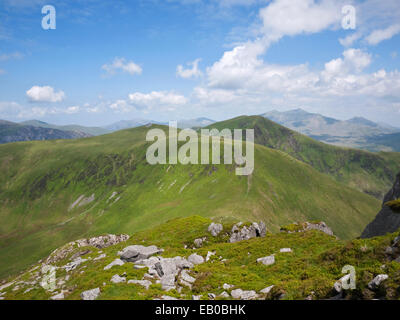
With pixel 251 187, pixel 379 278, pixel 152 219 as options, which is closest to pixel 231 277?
pixel 379 278

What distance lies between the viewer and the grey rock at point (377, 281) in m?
12.8

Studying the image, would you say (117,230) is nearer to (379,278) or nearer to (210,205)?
(210,205)

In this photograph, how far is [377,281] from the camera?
12844 millimetres

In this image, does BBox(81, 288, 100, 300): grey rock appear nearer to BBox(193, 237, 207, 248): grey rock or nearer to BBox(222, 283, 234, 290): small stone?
BBox(222, 283, 234, 290): small stone

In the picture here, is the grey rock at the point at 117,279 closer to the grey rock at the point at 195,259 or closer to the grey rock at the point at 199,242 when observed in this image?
the grey rock at the point at 195,259

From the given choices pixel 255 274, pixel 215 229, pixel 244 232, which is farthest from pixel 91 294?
pixel 244 232

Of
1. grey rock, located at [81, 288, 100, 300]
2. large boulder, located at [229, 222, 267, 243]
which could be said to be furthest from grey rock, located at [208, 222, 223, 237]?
grey rock, located at [81, 288, 100, 300]

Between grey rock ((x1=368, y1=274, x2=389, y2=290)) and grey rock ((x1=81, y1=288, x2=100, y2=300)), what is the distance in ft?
70.1

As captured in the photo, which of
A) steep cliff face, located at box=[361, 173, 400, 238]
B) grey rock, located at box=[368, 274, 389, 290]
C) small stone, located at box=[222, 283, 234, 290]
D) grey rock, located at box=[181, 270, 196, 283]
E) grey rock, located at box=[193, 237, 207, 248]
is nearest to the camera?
grey rock, located at box=[368, 274, 389, 290]

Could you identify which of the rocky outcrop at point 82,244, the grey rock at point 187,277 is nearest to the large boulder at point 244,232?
the grey rock at point 187,277

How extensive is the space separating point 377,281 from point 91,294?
878 inches

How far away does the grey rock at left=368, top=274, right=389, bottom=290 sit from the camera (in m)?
12.8

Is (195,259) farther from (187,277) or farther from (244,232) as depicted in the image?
(244,232)
